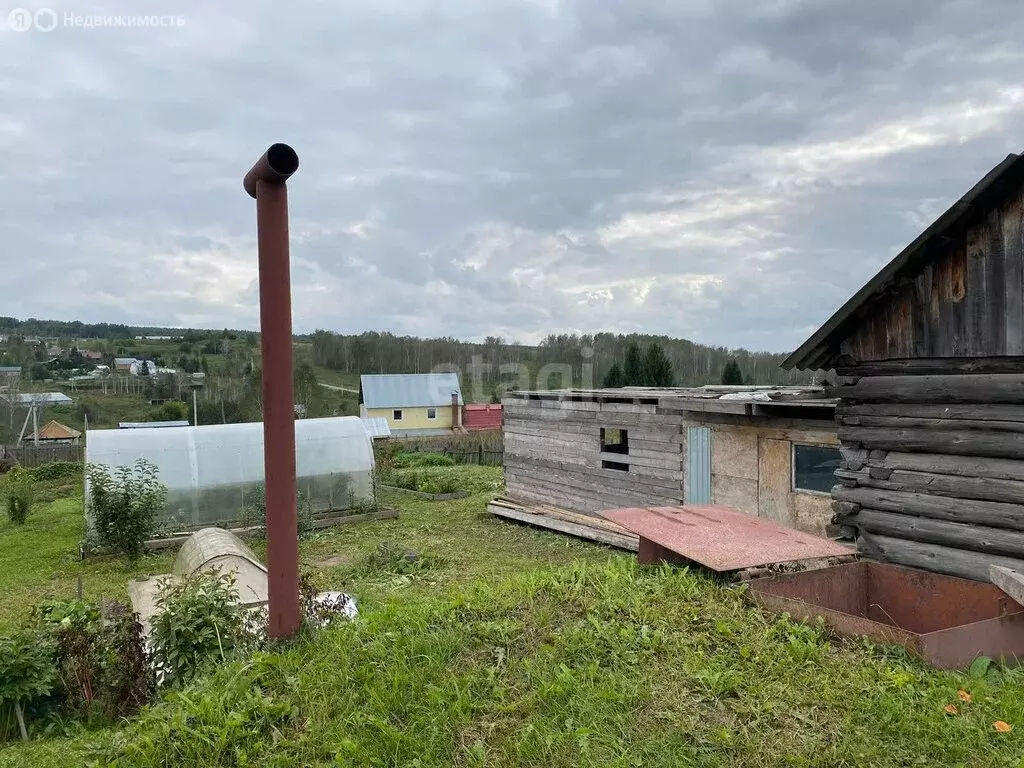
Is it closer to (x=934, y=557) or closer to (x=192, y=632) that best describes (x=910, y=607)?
(x=934, y=557)

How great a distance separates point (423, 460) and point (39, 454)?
15.3 m

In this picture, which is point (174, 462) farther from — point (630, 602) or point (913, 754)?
point (913, 754)

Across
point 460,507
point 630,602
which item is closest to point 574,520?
point 460,507

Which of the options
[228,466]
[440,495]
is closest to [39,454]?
[228,466]

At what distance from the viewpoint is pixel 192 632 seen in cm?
521

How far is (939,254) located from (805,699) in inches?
184

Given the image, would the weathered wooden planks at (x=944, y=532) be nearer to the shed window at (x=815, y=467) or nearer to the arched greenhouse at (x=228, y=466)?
the shed window at (x=815, y=467)

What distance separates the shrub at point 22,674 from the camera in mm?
5648

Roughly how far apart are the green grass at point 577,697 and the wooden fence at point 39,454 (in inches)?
1040

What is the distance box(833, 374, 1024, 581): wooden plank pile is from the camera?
6.19 meters

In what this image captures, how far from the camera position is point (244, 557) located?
9930 millimetres

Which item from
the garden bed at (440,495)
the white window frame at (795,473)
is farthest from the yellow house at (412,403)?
the white window frame at (795,473)

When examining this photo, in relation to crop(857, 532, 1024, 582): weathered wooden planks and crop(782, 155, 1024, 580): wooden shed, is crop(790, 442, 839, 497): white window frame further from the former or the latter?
crop(857, 532, 1024, 582): weathered wooden planks

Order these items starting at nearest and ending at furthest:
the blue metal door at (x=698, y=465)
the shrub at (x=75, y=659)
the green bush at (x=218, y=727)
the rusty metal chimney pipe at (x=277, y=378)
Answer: the green bush at (x=218, y=727)
the rusty metal chimney pipe at (x=277, y=378)
the shrub at (x=75, y=659)
the blue metal door at (x=698, y=465)
